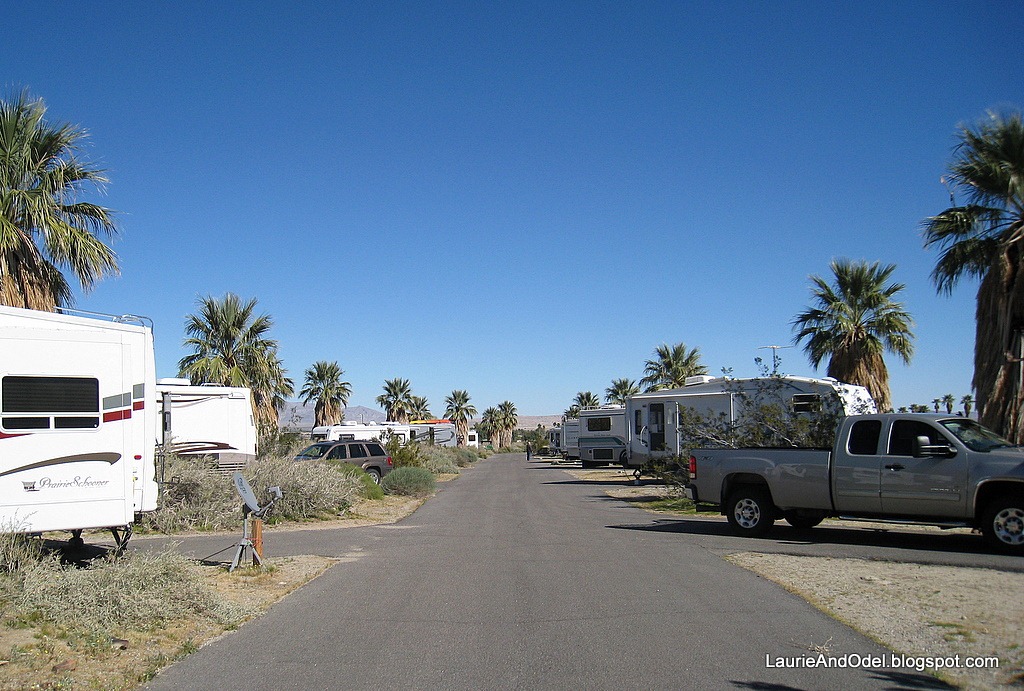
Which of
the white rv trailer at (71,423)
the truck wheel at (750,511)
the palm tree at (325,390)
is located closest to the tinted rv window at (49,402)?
the white rv trailer at (71,423)

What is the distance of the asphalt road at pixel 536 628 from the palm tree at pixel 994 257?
400 inches

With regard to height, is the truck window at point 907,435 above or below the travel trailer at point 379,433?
above

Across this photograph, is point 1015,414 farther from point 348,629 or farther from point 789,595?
point 348,629

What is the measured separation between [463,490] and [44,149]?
17366 millimetres

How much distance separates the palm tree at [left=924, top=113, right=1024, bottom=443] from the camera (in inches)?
764

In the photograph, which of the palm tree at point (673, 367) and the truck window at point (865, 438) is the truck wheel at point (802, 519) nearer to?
the truck window at point (865, 438)

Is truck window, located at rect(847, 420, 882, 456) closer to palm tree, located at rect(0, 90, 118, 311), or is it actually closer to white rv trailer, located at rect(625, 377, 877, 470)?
white rv trailer, located at rect(625, 377, 877, 470)

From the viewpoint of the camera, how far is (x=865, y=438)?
1291 cm

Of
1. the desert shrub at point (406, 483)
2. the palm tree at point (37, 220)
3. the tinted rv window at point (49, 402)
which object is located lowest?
the desert shrub at point (406, 483)

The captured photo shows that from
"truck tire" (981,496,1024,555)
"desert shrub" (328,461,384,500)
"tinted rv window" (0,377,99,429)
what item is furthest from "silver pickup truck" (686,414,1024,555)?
"desert shrub" (328,461,384,500)

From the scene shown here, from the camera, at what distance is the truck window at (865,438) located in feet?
42.0

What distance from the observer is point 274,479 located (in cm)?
1822

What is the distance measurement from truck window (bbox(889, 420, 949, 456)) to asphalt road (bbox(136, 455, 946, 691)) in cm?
265

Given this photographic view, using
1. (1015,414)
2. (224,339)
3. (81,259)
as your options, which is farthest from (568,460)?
(81,259)
